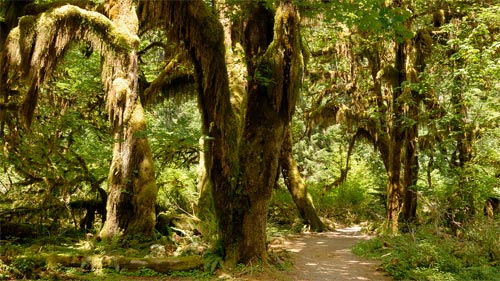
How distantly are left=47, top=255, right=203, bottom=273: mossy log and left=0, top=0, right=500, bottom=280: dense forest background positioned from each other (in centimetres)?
8

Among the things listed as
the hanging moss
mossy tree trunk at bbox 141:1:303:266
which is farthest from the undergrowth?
the hanging moss

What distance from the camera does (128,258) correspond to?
7.77 meters

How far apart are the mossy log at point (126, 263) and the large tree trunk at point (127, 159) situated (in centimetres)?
169

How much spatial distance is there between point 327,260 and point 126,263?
4936 millimetres

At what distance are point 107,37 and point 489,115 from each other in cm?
1059

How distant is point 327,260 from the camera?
10164 mm

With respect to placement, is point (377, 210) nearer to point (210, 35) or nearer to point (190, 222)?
point (190, 222)

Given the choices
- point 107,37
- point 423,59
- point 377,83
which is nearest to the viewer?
point 107,37

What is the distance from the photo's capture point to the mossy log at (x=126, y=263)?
7.57m

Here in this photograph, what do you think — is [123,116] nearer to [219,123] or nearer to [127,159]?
[127,159]

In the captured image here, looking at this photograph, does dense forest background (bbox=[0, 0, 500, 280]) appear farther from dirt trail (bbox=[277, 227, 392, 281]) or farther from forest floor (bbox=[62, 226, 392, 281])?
dirt trail (bbox=[277, 227, 392, 281])

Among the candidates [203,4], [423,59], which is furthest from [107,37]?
[423,59]

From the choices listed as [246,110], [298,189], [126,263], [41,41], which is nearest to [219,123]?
[246,110]

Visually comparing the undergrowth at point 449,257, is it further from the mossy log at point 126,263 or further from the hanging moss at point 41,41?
the hanging moss at point 41,41
